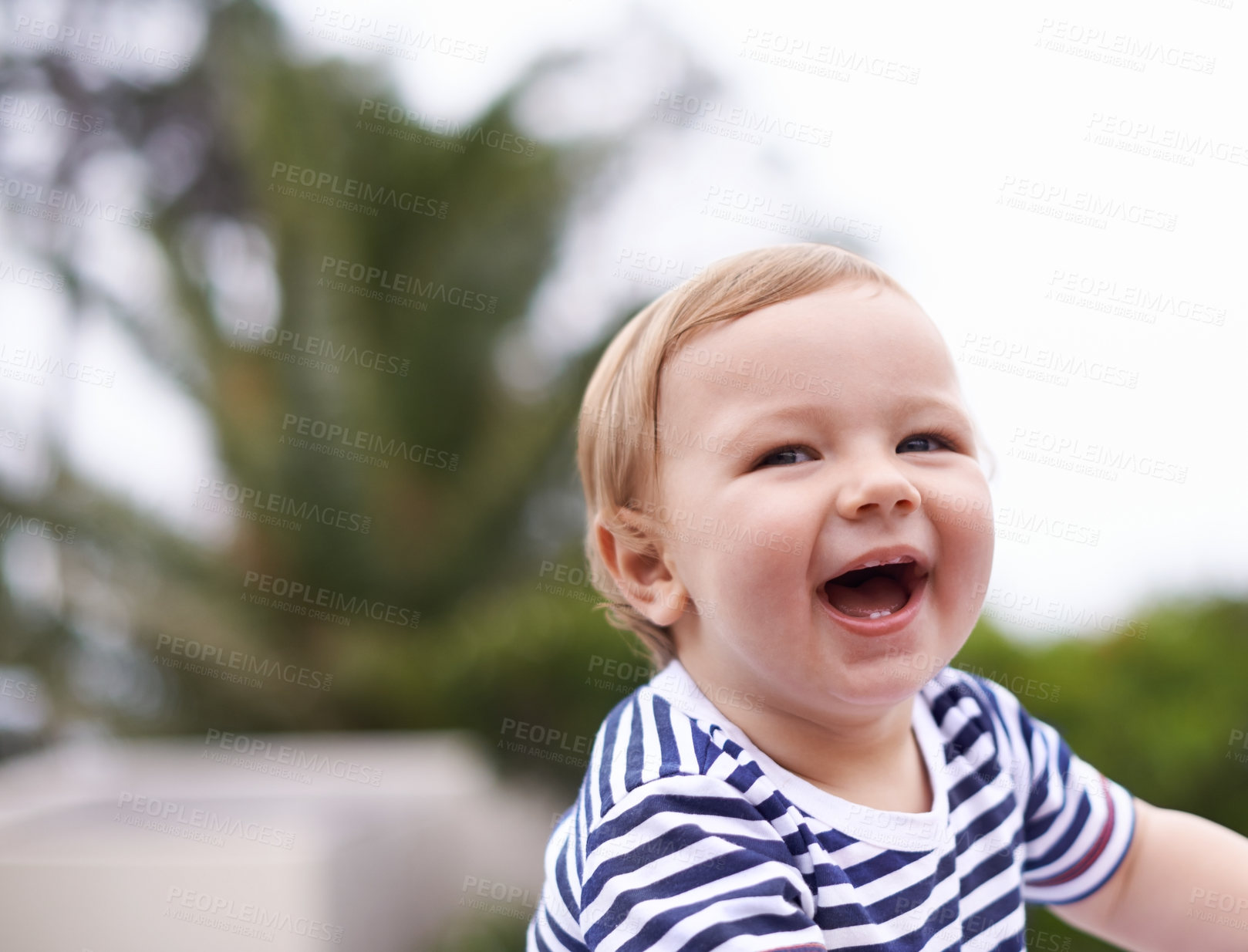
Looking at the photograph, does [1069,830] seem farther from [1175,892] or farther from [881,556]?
[881,556]

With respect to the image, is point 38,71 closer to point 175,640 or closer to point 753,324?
point 175,640

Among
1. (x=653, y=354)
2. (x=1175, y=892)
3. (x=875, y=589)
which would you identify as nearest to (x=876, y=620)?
(x=875, y=589)

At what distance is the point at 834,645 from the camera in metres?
1.06

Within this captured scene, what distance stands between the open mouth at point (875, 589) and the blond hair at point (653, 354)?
0.26m

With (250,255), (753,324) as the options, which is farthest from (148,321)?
(753,324)

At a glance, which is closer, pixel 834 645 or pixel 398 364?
pixel 834 645

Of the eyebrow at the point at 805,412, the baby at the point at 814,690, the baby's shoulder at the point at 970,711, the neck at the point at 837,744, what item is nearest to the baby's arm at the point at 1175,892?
the baby at the point at 814,690

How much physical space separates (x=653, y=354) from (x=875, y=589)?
A: 0.39 m

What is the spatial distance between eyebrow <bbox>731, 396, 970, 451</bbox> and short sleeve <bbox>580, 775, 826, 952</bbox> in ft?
1.22

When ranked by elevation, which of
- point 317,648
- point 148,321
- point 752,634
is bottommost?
point 317,648

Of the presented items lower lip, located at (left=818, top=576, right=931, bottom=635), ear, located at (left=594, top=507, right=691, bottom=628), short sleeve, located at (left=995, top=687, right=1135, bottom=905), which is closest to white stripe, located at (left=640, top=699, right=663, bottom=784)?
ear, located at (left=594, top=507, right=691, bottom=628)

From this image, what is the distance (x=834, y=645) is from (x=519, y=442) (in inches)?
183

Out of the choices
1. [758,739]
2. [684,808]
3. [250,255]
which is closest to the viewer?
[684,808]

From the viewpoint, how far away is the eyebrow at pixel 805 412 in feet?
3.59
